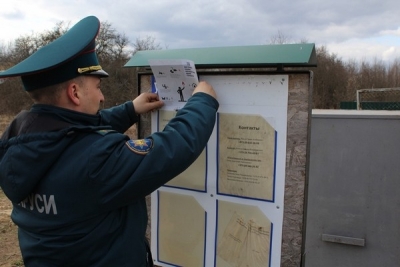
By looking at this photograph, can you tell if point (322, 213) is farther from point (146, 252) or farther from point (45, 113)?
point (45, 113)

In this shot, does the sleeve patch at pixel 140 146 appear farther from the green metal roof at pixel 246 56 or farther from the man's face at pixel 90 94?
the green metal roof at pixel 246 56

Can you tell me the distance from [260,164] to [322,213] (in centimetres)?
152

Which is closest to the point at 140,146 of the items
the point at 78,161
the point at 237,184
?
the point at 78,161

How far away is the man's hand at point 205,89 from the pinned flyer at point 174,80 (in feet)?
0.19

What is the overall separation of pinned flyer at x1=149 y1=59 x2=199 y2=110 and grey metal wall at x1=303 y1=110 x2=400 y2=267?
1.41 meters

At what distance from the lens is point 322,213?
2.95 m

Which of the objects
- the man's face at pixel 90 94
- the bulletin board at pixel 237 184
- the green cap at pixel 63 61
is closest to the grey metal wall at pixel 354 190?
the bulletin board at pixel 237 184

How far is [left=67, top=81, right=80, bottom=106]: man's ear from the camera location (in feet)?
4.69

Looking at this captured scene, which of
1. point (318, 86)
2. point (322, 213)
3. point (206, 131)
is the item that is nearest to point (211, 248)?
point (206, 131)

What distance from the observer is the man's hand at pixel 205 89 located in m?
1.64

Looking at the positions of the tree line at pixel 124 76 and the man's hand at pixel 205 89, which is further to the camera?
the tree line at pixel 124 76

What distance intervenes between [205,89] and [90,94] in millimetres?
487

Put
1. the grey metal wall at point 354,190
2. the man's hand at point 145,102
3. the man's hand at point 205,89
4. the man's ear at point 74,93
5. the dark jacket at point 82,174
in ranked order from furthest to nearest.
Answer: the grey metal wall at point 354,190 → the man's hand at point 145,102 → the man's hand at point 205,89 → the man's ear at point 74,93 → the dark jacket at point 82,174

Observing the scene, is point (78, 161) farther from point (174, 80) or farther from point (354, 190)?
point (354, 190)
